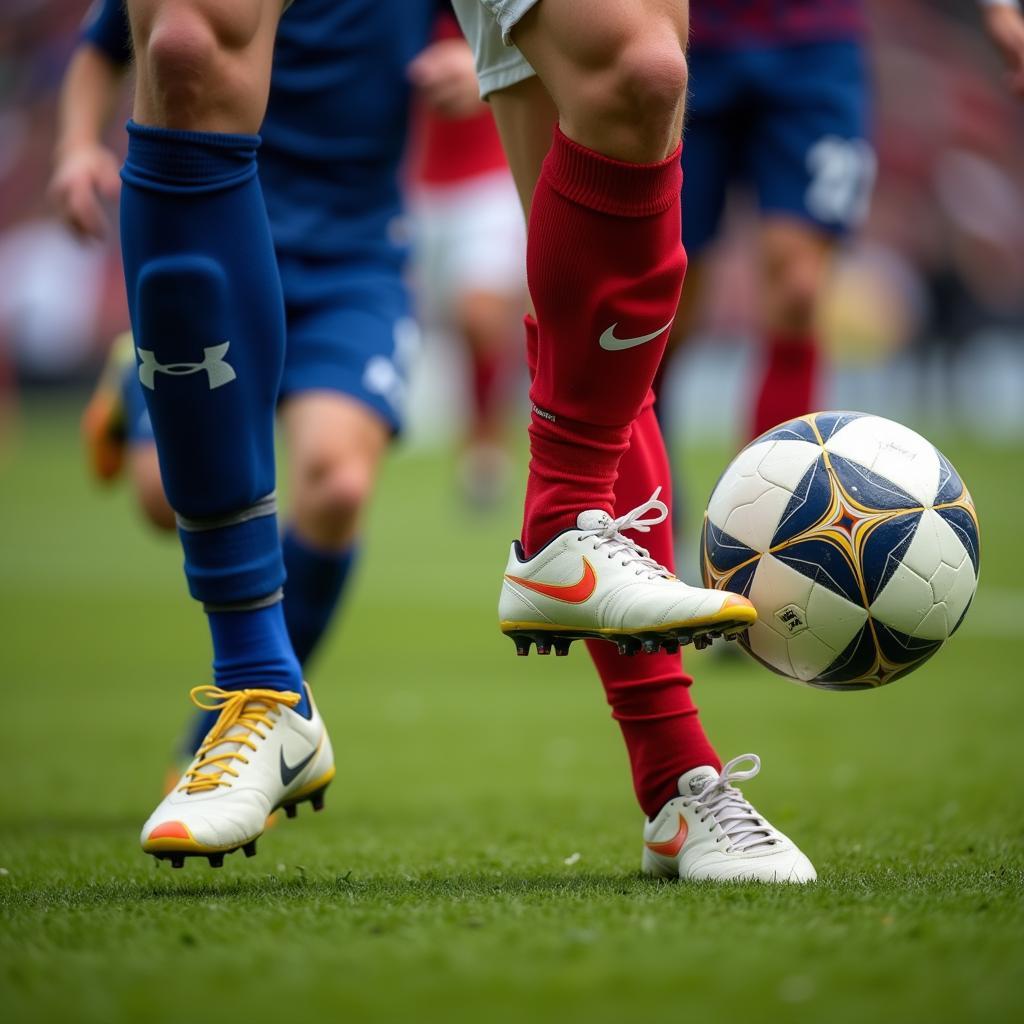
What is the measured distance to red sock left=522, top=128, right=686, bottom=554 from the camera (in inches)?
Answer: 75.3

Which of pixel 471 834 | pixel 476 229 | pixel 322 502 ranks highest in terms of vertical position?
pixel 322 502

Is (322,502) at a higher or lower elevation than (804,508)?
lower

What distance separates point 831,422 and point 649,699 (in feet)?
1.57

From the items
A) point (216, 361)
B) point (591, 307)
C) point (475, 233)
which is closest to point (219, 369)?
point (216, 361)

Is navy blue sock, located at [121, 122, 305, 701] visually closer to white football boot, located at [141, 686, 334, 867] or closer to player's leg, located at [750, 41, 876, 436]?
white football boot, located at [141, 686, 334, 867]

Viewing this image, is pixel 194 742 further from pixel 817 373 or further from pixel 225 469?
pixel 817 373

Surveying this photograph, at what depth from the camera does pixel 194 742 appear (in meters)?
2.85

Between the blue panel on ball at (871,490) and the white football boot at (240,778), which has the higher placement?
the blue panel on ball at (871,490)

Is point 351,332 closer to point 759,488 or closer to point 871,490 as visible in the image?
point 759,488

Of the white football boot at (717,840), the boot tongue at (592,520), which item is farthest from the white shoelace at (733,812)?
the boot tongue at (592,520)

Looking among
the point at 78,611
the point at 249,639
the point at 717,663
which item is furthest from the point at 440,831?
the point at 78,611

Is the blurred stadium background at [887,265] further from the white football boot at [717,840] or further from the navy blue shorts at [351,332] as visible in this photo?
the white football boot at [717,840]

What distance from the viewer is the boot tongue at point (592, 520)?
2008 millimetres

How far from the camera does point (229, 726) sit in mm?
2105
